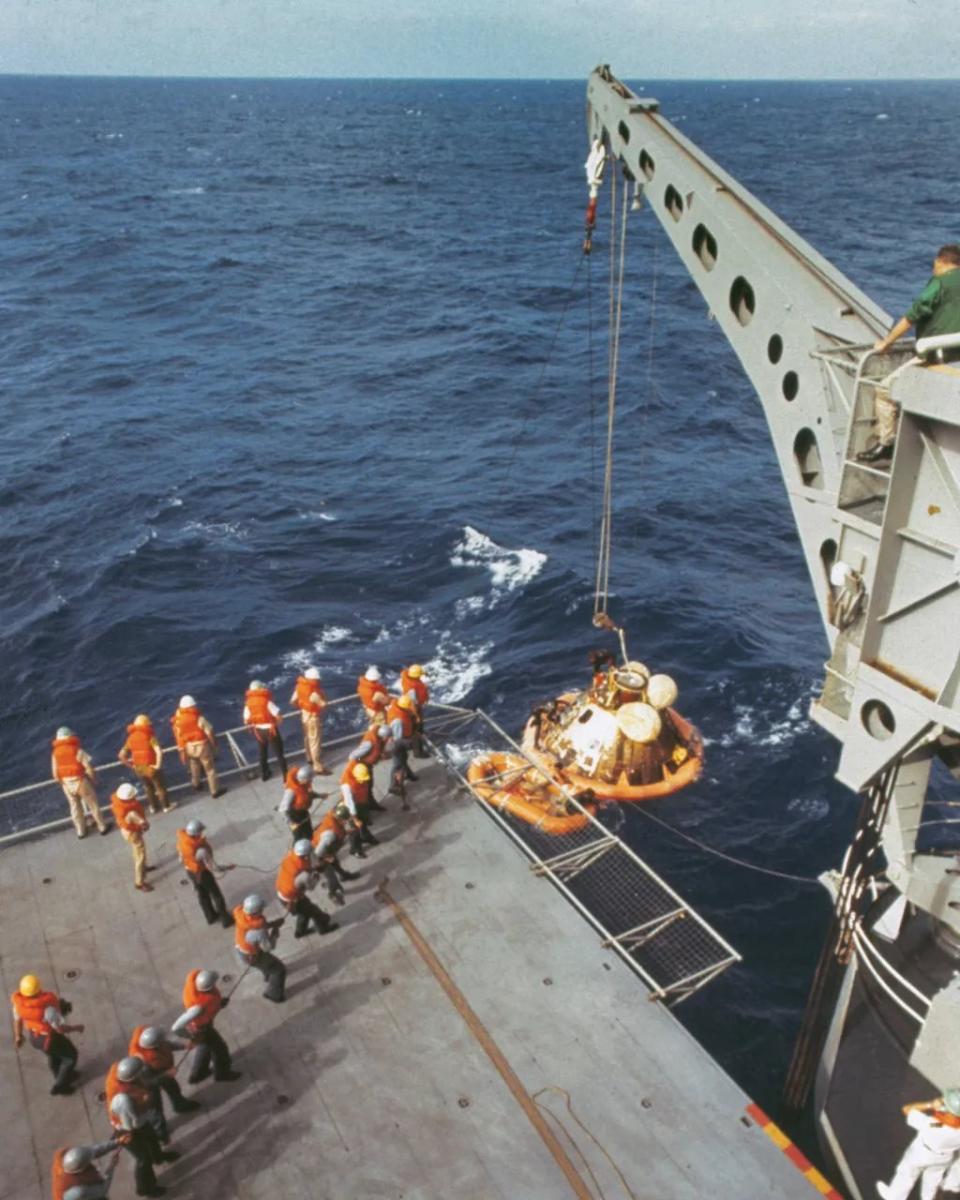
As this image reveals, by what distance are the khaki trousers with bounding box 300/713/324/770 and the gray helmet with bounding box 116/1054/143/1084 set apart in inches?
363

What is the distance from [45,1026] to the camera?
1412 centimetres

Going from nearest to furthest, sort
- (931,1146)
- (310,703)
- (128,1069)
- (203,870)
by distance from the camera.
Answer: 1. (128,1069)
2. (931,1146)
3. (203,870)
4. (310,703)

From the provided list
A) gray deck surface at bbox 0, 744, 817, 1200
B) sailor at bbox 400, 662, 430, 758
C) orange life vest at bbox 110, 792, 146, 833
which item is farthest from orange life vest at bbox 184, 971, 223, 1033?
sailor at bbox 400, 662, 430, 758

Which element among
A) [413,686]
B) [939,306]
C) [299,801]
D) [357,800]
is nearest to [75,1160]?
[299,801]

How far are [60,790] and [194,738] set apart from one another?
9282 mm

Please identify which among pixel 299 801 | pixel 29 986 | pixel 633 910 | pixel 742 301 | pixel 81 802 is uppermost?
pixel 742 301

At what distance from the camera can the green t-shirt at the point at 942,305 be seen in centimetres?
1263

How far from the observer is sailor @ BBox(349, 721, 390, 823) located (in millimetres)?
20141

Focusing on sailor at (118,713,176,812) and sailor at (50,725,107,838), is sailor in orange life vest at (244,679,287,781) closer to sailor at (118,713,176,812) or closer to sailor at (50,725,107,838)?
sailor at (118,713,176,812)

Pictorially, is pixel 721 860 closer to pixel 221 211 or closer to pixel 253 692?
pixel 253 692

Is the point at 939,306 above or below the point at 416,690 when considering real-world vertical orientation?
above

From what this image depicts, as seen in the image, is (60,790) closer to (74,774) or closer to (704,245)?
(74,774)

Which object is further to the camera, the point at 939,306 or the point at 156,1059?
the point at 156,1059

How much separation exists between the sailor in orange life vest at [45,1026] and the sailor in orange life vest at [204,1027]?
1603 mm
